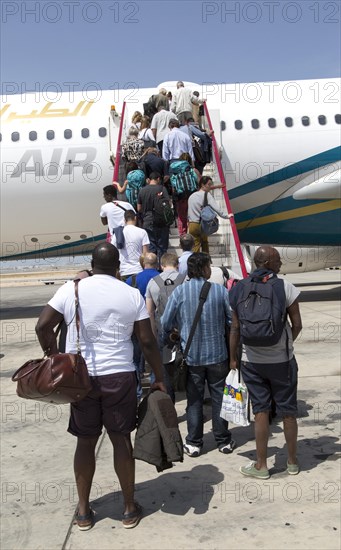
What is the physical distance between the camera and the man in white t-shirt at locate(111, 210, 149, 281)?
26.4ft

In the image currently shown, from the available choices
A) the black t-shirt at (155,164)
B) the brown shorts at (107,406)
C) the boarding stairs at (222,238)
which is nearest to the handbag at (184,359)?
the brown shorts at (107,406)

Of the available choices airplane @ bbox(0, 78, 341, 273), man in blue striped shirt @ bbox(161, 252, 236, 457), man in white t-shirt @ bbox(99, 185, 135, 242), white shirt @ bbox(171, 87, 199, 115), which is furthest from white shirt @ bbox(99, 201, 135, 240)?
airplane @ bbox(0, 78, 341, 273)

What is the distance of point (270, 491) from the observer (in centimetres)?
480

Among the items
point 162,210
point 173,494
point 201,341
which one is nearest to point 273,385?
point 201,341

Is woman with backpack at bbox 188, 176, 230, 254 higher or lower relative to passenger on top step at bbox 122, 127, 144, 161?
lower

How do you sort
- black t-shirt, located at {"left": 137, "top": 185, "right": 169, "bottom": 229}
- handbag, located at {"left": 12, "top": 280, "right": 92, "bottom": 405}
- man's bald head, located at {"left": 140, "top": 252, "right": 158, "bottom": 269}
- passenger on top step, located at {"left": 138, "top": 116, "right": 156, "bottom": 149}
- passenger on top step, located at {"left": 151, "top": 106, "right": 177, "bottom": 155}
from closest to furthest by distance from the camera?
1. handbag, located at {"left": 12, "top": 280, "right": 92, "bottom": 405}
2. man's bald head, located at {"left": 140, "top": 252, "right": 158, "bottom": 269}
3. black t-shirt, located at {"left": 137, "top": 185, "right": 169, "bottom": 229}
4. passenger on top step, located at {"left": 138, "top": 116, "right": 156, "bottom": 149}
5. passenger on top step, located at {"left": 151, "top": 106, "right": 177, "bottom": 155}

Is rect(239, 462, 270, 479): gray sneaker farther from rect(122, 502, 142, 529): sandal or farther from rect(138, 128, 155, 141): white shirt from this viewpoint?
rect(138, 128, 155, 141): white shirt

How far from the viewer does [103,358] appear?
4.33 metres

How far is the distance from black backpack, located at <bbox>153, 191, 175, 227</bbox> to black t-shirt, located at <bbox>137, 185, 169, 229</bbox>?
0.20ft

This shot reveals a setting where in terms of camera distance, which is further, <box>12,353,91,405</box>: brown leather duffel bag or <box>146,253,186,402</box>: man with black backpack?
<box>146,253,186,402</box>: man with black backpack

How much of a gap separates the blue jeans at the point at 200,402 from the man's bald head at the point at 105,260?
1.67m

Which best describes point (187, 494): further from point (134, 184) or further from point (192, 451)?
point (134, 184)

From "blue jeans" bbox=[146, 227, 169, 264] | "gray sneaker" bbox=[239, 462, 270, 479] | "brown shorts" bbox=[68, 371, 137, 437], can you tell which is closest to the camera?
"brown shorts" bbox=[68, 371, 137, 437]

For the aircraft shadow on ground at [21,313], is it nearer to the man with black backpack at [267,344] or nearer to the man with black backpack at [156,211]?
the man with black backpack at [156,211]
